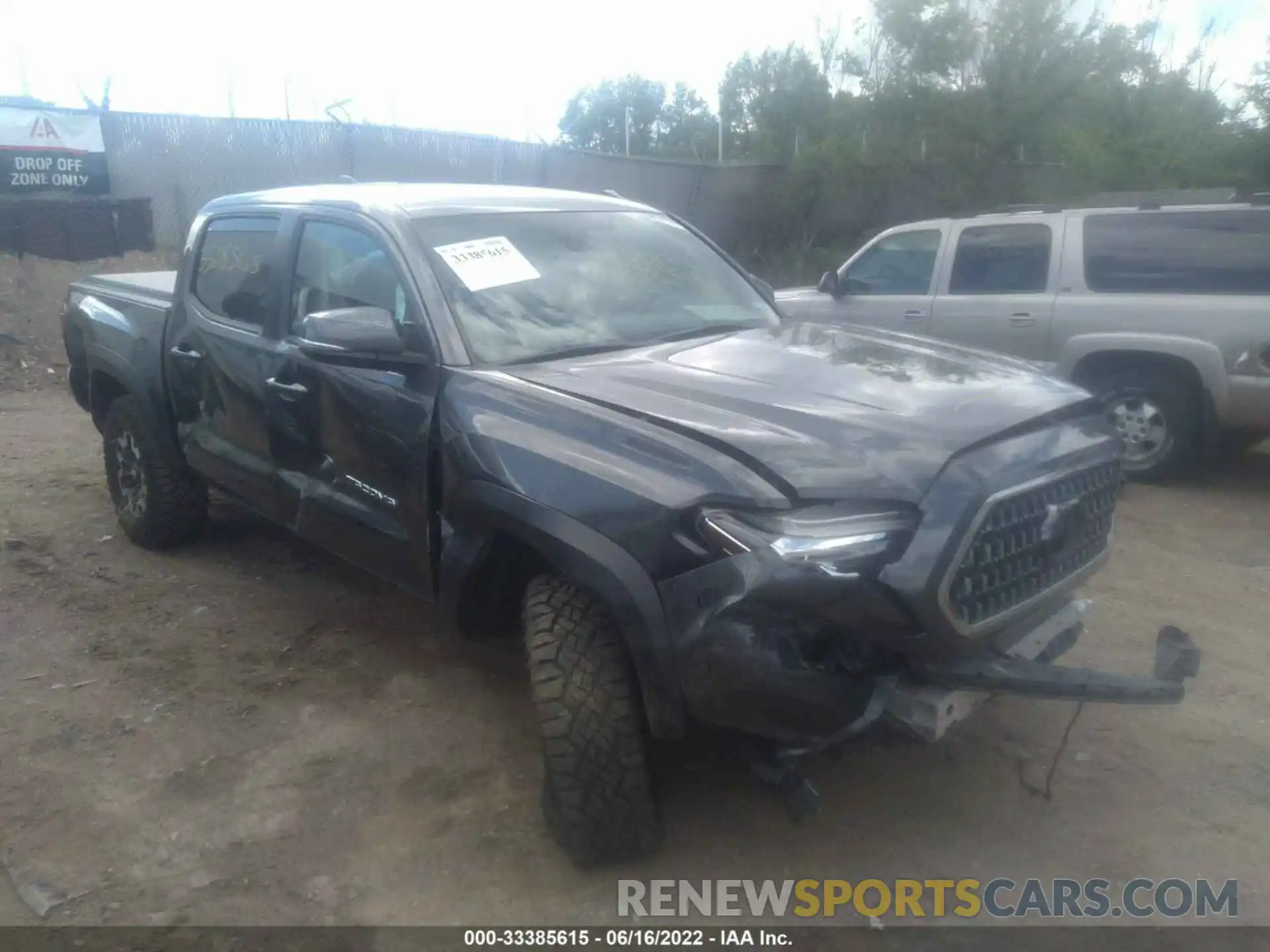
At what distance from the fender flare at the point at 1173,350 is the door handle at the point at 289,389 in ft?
13.4

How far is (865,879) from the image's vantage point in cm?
299

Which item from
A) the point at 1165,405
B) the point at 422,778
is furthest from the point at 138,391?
the point at 1165,405

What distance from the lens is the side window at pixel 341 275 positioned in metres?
3.70

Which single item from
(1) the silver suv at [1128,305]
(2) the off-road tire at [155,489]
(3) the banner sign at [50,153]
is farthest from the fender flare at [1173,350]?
(3) the banner sign at [50,153]

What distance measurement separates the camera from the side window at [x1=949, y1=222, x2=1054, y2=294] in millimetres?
7055

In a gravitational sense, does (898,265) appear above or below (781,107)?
below

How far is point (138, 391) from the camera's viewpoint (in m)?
5.14

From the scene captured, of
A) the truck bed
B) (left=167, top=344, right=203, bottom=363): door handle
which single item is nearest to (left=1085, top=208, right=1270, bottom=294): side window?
(left=167, top=344, right=203, bottom=363): door handle

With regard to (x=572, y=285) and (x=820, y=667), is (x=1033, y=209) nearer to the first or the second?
(x=572, y=285)

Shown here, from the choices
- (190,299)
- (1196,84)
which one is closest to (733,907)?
(190,299)

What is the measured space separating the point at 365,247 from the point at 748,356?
1.44m

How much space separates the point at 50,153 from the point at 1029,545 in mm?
12855

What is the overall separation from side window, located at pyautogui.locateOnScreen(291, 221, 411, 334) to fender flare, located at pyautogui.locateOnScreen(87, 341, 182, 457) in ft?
4.50

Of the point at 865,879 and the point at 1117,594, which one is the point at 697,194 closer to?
the point at 1117,594
